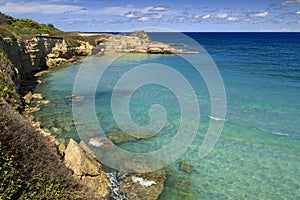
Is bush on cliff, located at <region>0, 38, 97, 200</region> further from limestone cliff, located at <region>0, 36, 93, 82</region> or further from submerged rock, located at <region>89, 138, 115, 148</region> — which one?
limestone cliff, located at <region>0, 36, 93, 82</region>

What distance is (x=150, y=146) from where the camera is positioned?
57.7 ft

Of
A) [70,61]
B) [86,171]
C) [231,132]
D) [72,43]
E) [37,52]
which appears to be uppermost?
[72,43]

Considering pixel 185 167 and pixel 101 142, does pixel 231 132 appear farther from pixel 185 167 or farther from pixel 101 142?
pixel 101 142

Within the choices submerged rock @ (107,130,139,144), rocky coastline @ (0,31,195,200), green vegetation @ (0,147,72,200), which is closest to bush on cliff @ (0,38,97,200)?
green vegetation @ (0,147,72,200)

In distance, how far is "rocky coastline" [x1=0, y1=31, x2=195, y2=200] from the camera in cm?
1248

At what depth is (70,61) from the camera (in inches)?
2077

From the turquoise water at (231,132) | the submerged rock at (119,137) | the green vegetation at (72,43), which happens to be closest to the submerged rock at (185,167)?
the turquoise water at (231,132)

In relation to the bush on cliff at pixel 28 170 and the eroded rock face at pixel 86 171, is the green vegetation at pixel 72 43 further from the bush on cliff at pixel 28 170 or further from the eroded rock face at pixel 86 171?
the bush on cliff at pixel 28 170

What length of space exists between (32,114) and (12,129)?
13993 mm

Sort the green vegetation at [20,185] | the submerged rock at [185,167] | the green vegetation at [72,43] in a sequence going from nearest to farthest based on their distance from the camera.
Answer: the green vegetation at [20,185] < the submerged rock at [185,167] < the green vegetation at [72,43]

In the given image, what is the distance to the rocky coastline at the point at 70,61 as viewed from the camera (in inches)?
492

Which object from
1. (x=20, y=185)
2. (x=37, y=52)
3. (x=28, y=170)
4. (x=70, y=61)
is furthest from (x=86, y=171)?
(x=70, y=61)

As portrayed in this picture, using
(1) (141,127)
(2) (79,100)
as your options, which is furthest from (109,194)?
(2) (79,100)

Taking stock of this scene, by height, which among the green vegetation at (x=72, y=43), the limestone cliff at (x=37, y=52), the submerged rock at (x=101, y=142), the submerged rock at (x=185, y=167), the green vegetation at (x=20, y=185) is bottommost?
the submerged rock at (x=185, y=167)
